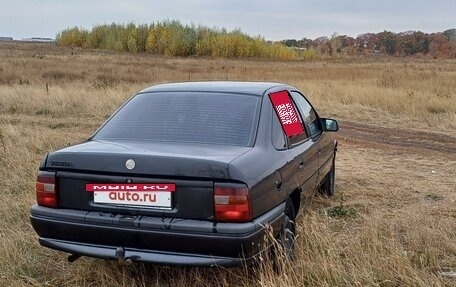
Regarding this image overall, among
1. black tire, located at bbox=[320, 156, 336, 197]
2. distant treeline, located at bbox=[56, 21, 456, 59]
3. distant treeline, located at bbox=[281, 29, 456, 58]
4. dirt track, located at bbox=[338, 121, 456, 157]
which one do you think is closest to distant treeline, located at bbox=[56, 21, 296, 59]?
distant treeline, located at bbox=[56, 21, 456, 59]

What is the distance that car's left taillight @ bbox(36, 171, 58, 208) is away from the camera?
134 inches

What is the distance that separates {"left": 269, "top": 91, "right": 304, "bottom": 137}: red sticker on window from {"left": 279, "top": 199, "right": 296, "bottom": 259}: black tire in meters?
0.64

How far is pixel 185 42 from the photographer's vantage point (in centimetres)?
7838

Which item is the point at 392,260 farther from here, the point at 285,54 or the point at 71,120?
the point at 285,54

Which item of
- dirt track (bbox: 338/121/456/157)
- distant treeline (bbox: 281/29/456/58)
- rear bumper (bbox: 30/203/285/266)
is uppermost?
distant treeline (bbox: 281/29/456/58)

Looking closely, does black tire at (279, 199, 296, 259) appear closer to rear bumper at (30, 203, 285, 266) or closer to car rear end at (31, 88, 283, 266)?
car rear end at (31, 88, 283, 266)

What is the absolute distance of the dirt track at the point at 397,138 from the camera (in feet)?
32.5

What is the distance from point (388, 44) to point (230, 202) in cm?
8668

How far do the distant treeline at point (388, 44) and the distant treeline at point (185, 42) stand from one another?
7.83m

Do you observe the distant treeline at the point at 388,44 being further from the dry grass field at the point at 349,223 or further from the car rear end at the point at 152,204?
the car rear end at the point at 152,204

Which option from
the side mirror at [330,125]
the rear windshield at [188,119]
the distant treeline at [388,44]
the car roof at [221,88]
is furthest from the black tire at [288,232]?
the distant treeline at [388,44]

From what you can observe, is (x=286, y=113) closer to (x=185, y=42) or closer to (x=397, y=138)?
(x=397, y=138)

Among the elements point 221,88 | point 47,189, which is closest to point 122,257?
point 47,189

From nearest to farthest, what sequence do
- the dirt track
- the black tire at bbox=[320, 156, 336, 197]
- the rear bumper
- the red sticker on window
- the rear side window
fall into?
the rear bumper → the red sticker on window → the rear side window → the black tire at bbox=[320, 156, 336, 197] → the dirt track
